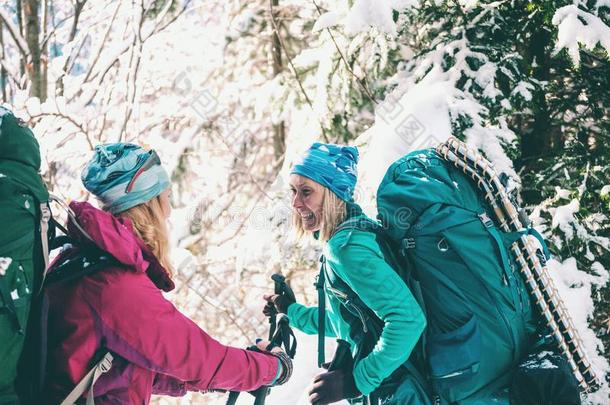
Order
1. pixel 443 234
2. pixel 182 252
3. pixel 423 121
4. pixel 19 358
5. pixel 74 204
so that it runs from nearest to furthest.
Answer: pixel 19 358 → pixel 74 204 → pixel 443 234 → pixel 423 121 → pixel 182 252

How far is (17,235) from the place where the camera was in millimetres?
1938

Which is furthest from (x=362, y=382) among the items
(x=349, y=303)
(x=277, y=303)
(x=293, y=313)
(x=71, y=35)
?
(x=71, y=35)

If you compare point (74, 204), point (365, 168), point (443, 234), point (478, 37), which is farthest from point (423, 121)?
point (74, 204)

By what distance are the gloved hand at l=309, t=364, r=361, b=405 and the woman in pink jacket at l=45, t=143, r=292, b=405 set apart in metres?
0.22

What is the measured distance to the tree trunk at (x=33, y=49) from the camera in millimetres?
6582

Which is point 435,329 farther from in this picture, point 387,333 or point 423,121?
point 423,121

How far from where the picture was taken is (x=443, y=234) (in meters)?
2.49

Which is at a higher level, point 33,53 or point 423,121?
point 33,53


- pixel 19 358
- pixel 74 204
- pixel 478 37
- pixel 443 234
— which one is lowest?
pixel 19 358

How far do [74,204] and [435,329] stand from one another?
153 centimetres

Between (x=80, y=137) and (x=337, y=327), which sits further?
(x=80, y=137)

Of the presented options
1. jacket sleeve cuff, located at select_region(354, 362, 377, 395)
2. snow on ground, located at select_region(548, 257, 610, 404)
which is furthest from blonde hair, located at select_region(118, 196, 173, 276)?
snow on ground, located at select_region(548, 257, 610, 404)

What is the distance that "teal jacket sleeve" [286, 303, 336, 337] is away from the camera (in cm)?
300

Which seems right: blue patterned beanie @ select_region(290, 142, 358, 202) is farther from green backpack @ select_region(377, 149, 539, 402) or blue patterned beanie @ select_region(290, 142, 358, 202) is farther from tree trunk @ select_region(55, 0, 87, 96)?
tree trunk @ select_region(55, 0, 87, 96)
